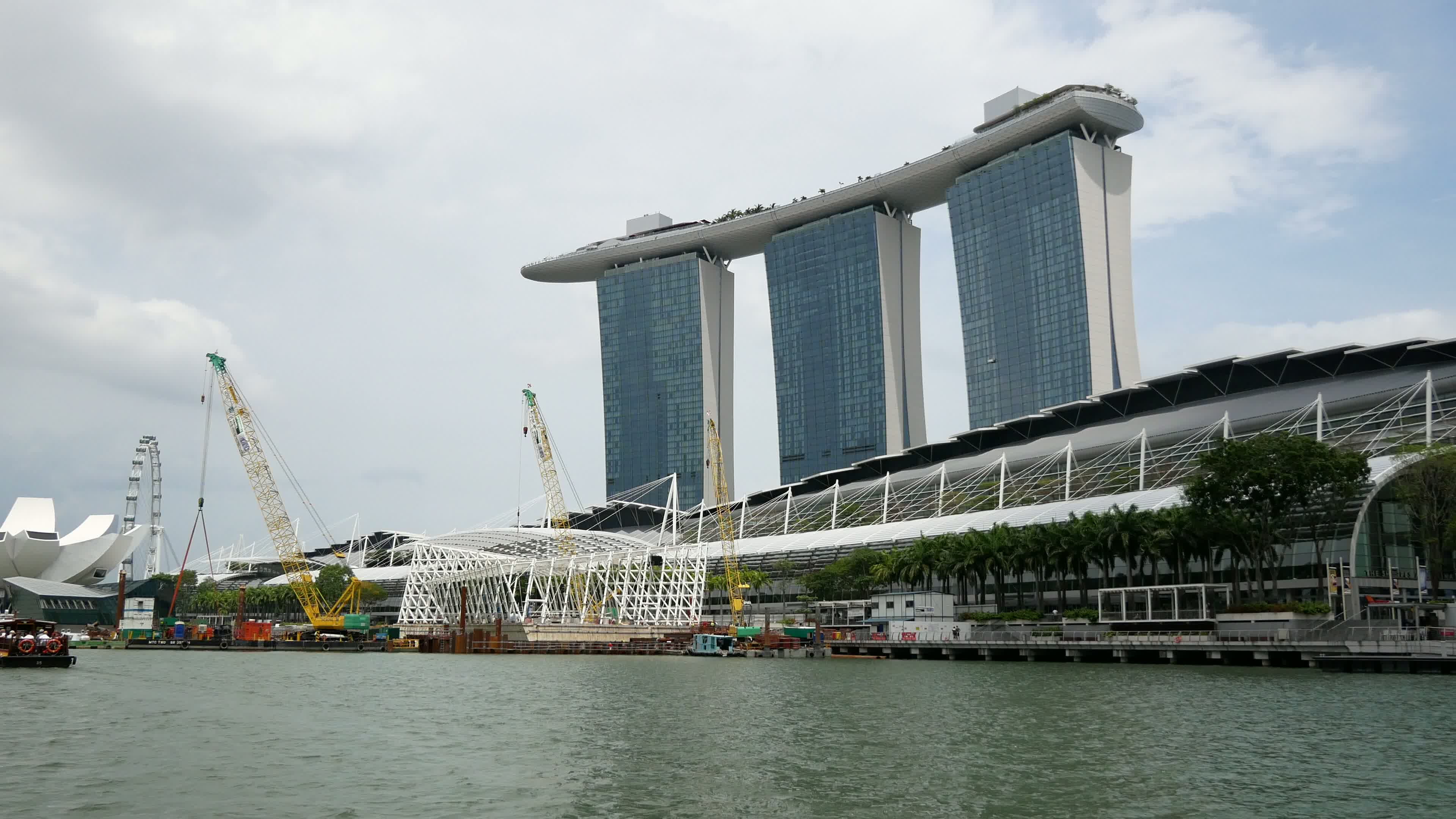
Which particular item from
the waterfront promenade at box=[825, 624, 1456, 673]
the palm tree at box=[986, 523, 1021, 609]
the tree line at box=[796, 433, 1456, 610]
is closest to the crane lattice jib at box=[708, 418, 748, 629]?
the tree line at box=[796, 433, 1456, 610]

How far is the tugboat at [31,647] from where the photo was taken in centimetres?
9725

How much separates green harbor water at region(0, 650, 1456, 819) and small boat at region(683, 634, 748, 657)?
54.7 meters

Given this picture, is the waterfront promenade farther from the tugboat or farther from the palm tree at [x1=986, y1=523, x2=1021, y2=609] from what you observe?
the tugboat

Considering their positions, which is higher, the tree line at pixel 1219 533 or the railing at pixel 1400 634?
the tree line at pixel 1219 533

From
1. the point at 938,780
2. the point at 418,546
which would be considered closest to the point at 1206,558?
the point at 938,780

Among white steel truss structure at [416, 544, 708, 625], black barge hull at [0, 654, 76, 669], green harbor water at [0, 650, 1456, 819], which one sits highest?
white steel truss structure at [416, 544, 708, 625]

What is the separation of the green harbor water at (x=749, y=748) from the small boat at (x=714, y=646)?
2154 inches

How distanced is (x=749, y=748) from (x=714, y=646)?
300 feet

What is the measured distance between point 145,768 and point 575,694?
115 ft

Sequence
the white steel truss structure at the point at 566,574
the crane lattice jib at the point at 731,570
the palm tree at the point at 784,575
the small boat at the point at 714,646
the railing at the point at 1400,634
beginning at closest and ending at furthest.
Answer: the railing at the point at 1400,634
the small boat at the point at 714,646
the white steel truss structure at the point at 566,574
the palm tree at the point at 784,575
the crane lattice jib at the point at 731,570

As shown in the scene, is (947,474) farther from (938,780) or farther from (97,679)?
(938,780)

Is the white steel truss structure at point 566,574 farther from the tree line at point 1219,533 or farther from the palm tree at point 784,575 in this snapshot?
the tree line at point 1219,533

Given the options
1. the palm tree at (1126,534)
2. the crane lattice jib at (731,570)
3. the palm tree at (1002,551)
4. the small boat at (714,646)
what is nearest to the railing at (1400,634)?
the palm tree at (1126,534)

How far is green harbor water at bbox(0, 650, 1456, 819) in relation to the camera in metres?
34.7
